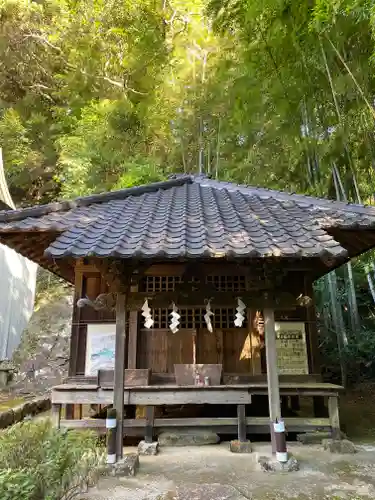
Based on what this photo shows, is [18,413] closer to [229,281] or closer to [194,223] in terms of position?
[229,281]

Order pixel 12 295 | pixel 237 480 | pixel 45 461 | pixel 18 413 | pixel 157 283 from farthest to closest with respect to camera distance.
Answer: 1. pixel 12 295
2. pixel 18 413
3. pixel 157 283
4. pixel 237 480
5. pixel 45 461

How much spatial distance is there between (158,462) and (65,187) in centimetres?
1164

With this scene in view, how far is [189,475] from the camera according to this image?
13.4ft

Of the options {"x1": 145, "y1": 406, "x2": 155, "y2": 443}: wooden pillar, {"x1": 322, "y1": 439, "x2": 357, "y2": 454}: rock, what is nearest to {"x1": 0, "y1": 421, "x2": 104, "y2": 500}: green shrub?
{"x1": 145, "y1": 406, "x2": 155, "y2": 443}: wooden pillar

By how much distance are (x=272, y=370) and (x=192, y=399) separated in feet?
4.05

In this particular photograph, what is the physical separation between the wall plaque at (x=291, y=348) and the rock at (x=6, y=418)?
4760 millimetres

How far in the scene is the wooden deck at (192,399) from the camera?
16.9ft

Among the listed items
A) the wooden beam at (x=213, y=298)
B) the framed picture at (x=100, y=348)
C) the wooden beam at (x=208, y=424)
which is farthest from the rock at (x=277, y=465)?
the framed picture at (x=100, y=348)

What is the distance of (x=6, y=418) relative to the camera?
21.6ft

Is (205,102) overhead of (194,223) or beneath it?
overhead

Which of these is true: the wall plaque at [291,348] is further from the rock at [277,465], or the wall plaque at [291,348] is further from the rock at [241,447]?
the rock at [277,465]

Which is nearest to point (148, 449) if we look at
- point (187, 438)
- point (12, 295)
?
point (187, 438)

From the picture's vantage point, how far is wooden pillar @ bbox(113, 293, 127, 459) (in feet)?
14.3

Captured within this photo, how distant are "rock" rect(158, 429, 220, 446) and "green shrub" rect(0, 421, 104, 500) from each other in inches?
93.6
